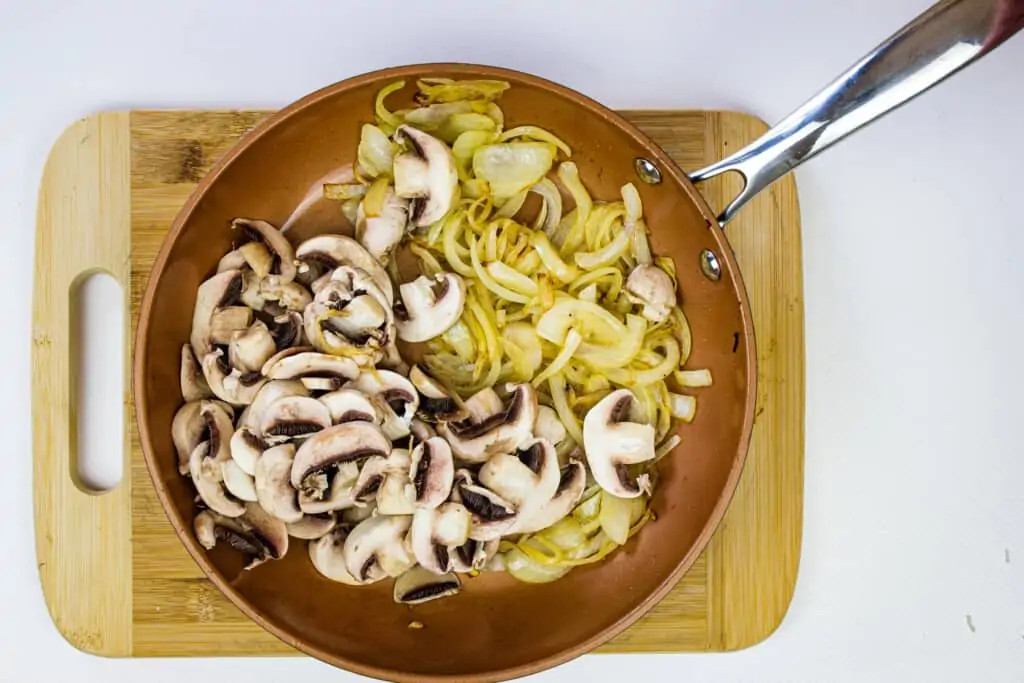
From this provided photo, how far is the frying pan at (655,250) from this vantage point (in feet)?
5.86

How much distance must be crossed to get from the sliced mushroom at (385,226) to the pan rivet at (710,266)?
630 mm

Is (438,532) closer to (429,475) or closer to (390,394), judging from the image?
(429,475)

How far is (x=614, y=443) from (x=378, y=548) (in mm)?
528

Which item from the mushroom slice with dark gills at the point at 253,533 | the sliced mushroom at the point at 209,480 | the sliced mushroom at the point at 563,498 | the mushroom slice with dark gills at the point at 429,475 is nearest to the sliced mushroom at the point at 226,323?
the sliced mushroom at the point at 209,480

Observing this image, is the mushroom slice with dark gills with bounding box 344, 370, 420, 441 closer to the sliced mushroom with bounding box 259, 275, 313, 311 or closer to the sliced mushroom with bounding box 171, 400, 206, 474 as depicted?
the sliced mushroom with bounding box 259, 275, 313, 311

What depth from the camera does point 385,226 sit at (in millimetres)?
1950

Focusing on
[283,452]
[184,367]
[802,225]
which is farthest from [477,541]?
[802,225]

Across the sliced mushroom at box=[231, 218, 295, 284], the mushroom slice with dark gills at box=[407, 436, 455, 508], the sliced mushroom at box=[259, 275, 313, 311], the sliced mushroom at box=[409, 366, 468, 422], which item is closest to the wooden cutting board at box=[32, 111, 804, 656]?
the sliced mushroom at box=[231, 218, 295, 284]

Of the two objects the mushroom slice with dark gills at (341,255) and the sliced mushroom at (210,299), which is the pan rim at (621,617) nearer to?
the sliced mushroom at (210,299)

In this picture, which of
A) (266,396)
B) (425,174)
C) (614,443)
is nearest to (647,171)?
(425,174)

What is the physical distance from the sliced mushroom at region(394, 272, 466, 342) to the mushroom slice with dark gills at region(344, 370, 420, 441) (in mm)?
108

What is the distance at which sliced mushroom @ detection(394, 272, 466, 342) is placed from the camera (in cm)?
193

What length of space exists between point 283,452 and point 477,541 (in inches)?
16.9

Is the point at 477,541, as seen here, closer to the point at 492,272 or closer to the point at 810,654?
the point at 492,272
